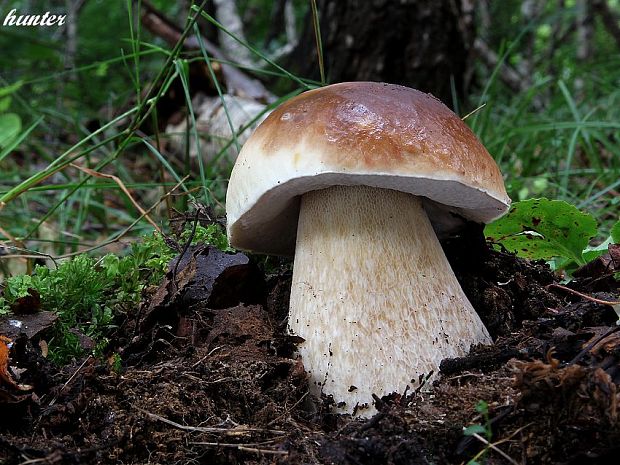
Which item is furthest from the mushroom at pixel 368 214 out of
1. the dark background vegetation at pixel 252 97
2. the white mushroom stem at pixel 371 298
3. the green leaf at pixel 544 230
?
the dark background vegetation at pixel 252 97

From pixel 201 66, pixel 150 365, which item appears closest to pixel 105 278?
pixel 150 365

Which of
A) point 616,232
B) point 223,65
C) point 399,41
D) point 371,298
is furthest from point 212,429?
point 223,65

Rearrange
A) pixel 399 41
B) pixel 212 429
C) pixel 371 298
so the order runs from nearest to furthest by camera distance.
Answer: pixel 212 429 < pixel 371 298 < pixel 399 41

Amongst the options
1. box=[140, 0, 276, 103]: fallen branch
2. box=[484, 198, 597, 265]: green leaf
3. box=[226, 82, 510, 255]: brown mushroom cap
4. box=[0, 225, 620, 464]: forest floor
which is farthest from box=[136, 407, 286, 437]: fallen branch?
box=[140, 0, 276, 103]: fallen branch

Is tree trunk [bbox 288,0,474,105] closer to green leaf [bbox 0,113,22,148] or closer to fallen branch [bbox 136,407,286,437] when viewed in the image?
green leaf [bbox 0,113,22,148]

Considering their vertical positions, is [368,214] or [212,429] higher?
[368,214]

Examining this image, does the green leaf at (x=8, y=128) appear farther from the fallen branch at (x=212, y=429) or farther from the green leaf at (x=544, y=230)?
the green leaf at (x=544, y=230)

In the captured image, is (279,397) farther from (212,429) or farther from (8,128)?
(8,128)

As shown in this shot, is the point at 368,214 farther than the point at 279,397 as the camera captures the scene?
Yes
